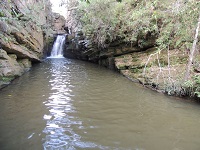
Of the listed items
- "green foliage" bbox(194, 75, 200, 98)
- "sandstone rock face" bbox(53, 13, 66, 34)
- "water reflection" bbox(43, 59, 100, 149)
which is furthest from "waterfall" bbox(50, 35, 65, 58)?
"green foliage" bbox(194, 75, 200, 98)

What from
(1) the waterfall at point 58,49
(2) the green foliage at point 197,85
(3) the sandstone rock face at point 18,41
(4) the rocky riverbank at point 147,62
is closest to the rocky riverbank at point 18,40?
(3) the sandstone rock face at point 18,41

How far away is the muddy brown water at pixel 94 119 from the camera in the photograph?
380 cm

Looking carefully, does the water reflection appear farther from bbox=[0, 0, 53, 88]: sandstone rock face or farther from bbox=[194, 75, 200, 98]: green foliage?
bbox=[194, 75, 200, 98]: green foliage

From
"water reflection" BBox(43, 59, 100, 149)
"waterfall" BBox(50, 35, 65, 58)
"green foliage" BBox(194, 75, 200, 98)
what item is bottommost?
"water reflection" BBox(43, 59, 100, 149)

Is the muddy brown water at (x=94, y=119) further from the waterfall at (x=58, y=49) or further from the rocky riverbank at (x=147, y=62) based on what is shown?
the waterfall at (x=58, y=49)

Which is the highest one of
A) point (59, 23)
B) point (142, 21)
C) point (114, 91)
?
point (59, 23)

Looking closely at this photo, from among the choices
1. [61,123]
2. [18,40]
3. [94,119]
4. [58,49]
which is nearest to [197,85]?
[94,119]

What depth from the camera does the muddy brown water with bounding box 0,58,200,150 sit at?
380 centimetres

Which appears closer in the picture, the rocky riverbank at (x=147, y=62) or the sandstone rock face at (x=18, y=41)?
the rocky riverbank at (x=147, y=62)

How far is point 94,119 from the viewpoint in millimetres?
4836

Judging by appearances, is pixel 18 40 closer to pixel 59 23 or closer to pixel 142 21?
pixel 142 21

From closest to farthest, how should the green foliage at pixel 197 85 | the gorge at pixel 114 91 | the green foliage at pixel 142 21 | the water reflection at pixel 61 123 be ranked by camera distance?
the water reflection at pixel 61 123 → the gorge at pixel 114 91 → the green foliage at pixel 197 85 → the green foliage at pixel 142 21

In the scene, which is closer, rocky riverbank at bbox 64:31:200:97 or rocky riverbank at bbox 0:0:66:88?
rocky riverbank at bbox 64:31:200:97

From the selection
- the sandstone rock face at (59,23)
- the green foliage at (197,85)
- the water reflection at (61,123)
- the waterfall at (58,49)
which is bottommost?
the water reflection at (61,123)
